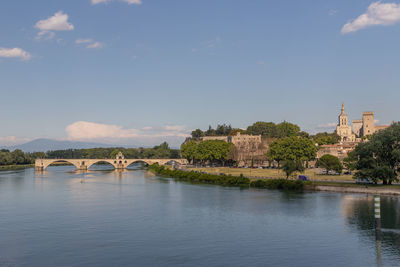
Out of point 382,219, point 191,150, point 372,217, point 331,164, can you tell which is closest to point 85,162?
point 191,150

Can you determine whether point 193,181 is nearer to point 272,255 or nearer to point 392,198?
point 392,198

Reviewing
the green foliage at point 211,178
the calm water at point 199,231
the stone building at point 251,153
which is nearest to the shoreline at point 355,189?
the calm water at point 199,231

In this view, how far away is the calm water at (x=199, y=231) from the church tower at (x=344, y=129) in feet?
349

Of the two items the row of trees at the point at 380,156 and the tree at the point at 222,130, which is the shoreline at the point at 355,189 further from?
the tree at the point at 222,130

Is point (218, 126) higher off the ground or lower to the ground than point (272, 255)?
higher

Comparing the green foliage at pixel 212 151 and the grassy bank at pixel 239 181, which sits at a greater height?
the green foliage at pixel 212 151

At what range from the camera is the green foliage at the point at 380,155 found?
49562 mm

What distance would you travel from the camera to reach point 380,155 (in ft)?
171

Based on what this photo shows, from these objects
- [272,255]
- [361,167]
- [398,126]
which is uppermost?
[398,126]

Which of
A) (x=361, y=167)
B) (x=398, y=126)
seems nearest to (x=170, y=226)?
(x=361, y=167)

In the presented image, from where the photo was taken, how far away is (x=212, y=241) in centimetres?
2752

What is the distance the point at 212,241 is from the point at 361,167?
30.9 meters

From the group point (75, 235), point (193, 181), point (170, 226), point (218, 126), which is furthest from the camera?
point (218, 126)

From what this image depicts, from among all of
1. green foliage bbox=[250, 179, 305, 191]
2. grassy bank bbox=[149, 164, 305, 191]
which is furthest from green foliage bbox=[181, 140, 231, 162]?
green foliage bbox=[250, 179, 305, 191]
